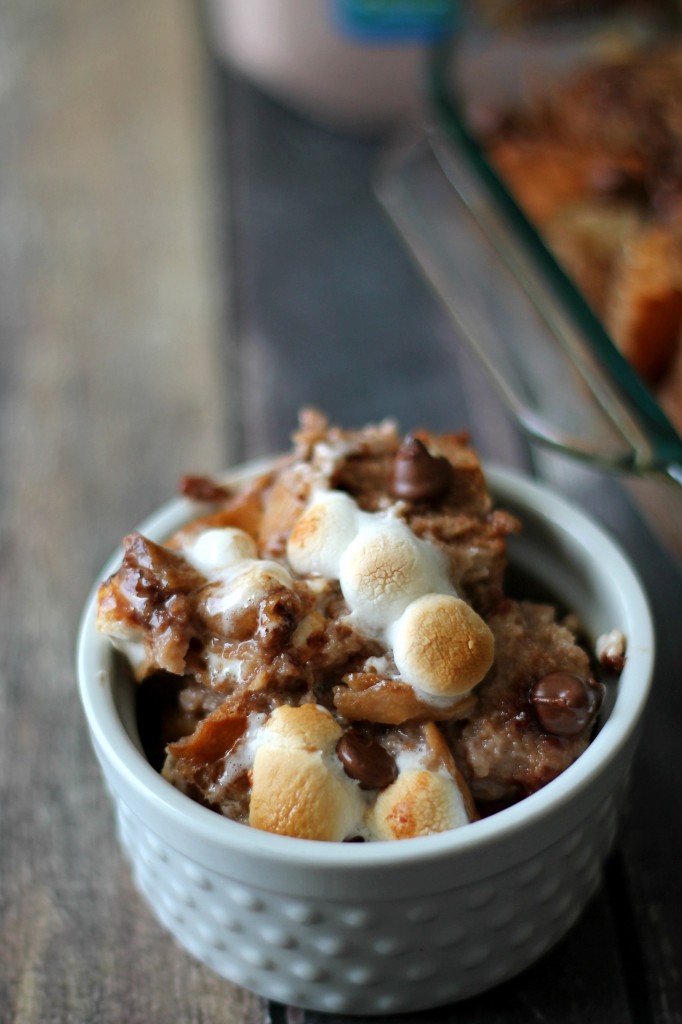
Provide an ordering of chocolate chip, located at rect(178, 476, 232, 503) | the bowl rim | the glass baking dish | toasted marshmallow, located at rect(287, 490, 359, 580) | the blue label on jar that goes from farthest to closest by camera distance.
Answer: the blue label on jar, the glass baking dish, chocolate chip, located at rect(178, 476, 232, 503), toasted marshmallow, located at rect(287, 490, 359, 580), the bowl rim

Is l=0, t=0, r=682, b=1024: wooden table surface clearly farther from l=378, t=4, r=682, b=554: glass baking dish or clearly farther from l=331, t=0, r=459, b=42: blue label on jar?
l=331, t=0, r=459, b=42: blue label on jar

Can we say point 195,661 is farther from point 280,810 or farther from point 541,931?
point 541,931

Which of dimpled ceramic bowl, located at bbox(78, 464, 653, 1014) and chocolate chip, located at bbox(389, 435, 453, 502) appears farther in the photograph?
chocolate chip, located at bbox(389, 435, 453, 502)

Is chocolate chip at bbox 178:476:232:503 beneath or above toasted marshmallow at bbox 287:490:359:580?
beneath

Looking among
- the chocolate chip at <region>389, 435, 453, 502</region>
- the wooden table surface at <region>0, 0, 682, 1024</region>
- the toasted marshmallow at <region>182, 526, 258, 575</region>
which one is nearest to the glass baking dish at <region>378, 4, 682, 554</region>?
the wooden table surface at <region>0, 0, 682, 1024</region>

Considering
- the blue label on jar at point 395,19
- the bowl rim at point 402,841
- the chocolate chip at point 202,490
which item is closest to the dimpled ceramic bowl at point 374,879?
the bowl rim at point 402,841

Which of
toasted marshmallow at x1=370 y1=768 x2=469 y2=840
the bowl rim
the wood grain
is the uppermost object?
Answer: the bowl rim

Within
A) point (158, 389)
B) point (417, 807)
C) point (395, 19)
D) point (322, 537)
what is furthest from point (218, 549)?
point (395, 19)

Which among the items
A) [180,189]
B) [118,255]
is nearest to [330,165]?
[180,189]
